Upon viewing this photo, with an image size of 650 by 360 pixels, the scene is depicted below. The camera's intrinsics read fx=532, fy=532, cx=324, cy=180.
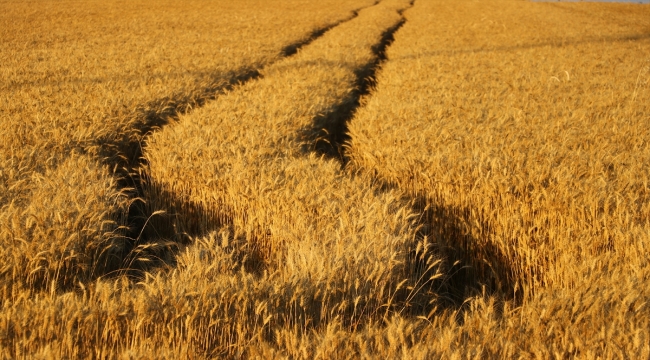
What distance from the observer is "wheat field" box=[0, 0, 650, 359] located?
6.80 ft

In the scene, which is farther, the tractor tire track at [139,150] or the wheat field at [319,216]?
the tractor tire track at [139,150]

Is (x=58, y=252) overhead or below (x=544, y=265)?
overhead

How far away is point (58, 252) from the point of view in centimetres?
269

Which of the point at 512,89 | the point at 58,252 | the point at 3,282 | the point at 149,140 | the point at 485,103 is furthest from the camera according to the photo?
the point at 512,89

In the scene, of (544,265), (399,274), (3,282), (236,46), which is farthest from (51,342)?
(236,46)

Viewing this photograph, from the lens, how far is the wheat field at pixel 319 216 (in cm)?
207

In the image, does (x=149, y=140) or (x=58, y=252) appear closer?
(x=58, y=252)

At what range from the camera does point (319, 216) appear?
10.6ft

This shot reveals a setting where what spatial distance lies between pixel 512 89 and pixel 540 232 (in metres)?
4.68

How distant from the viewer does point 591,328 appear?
2.02 meters

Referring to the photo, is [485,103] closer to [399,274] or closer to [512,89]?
[512,89]

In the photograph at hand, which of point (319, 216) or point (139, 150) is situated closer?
point (319, 216)

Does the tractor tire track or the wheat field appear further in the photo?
→ the tractor tire track

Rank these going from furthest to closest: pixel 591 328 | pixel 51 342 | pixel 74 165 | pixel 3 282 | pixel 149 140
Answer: pixel 149 140, pixel 74 165, pixel 3 282, pixel 591 328, pixel 51 342
